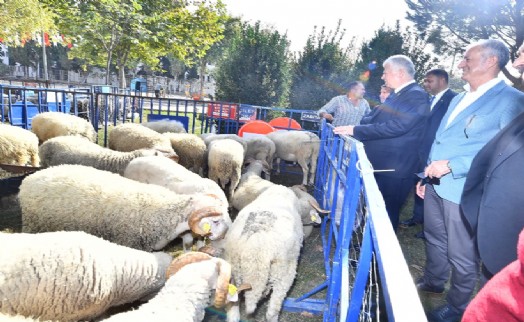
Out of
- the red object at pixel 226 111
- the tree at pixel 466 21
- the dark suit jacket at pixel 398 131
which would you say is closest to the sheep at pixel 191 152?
the red object at pixel 226 111

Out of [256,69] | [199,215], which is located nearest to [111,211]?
[199,215]

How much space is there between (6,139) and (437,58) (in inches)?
542

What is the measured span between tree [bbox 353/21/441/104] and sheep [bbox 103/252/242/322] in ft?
40.6

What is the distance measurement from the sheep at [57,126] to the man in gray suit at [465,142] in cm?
611

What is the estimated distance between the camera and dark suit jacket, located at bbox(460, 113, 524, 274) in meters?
1.67

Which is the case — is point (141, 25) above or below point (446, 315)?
above

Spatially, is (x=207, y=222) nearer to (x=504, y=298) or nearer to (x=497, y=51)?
(x=504, y=298)

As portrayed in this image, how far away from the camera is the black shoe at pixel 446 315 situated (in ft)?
8.33

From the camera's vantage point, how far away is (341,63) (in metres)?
12.9

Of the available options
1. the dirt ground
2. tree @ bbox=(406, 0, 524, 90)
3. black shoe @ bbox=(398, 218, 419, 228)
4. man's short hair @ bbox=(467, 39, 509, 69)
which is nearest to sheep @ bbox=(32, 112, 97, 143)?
the dirt ground

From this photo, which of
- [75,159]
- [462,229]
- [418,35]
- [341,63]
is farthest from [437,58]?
[75,159]

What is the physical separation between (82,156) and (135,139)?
139 cm

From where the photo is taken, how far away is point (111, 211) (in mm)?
2879

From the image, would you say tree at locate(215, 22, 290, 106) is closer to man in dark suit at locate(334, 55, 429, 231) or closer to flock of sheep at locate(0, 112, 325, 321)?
flock of sheep at locate(0, 112, 325, 321)
